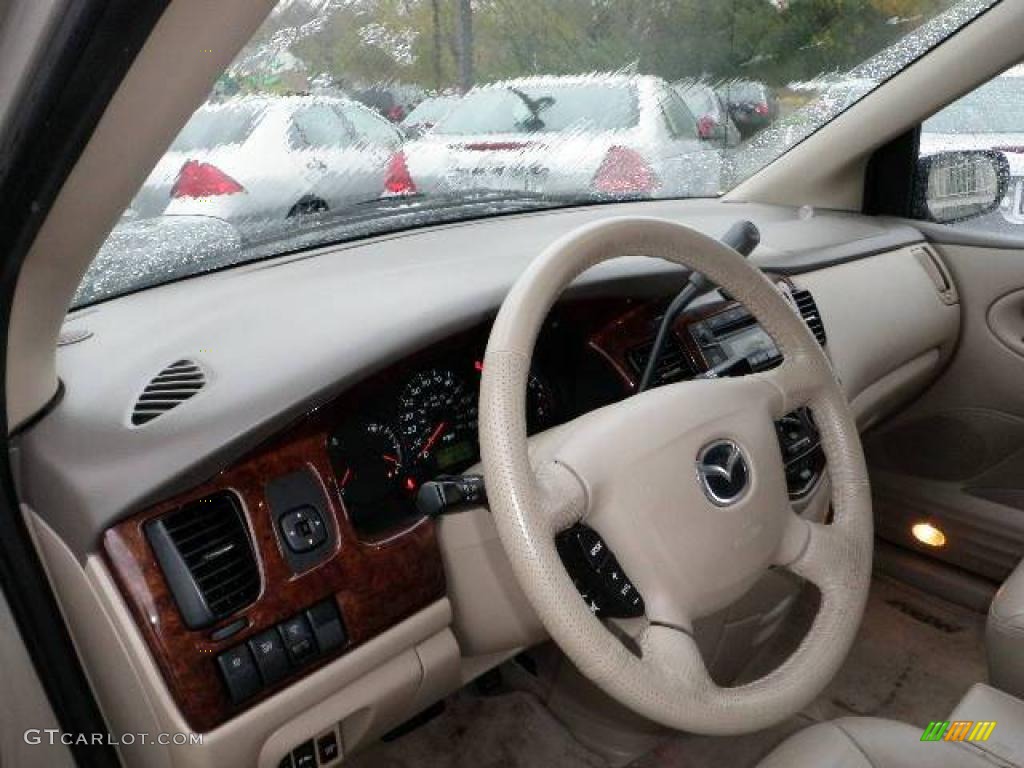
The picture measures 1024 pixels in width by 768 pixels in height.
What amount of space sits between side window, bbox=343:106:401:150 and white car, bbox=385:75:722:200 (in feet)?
0.17

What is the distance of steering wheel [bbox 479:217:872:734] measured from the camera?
42.1 inches

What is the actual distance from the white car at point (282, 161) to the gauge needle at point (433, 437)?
22.4 inches

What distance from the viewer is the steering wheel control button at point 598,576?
120cm

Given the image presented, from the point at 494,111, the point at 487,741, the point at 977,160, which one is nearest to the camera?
the point at 494,111

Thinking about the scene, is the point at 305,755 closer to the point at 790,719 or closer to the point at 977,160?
the point at 790,719

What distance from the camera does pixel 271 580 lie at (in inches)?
48.6

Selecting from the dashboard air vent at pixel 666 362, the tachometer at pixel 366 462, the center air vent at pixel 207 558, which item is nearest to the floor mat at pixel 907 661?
the dashboard air vent at pixel 666 362

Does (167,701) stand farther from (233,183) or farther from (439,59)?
(439,59)

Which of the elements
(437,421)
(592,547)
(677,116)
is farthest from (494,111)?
(592,547)

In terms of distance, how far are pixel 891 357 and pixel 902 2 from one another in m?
0.81

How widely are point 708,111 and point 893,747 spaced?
1.58 metres

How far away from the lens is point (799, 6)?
209 centimetres

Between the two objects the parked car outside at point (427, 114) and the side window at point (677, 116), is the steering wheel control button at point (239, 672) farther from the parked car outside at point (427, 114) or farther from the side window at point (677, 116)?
the side window at point (677, 116)

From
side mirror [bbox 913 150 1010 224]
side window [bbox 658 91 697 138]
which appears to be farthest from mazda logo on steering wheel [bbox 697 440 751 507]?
side mirror [bbox 913 150 1010 224]
